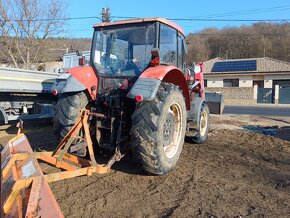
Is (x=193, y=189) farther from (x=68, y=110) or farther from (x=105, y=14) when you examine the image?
(x=105, y=14)

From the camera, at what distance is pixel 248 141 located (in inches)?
328

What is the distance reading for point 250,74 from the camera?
39719 millimetres

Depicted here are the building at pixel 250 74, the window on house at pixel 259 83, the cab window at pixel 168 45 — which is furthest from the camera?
the window on house at pixel 259 83

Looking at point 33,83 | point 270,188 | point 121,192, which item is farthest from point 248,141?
point 33,83

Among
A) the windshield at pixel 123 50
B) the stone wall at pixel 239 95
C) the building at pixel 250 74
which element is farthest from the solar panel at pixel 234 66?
the windshield at pixel 123 50

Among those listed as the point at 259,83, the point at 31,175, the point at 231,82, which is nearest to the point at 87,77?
the point at 31,175

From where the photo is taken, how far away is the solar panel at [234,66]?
4138cm

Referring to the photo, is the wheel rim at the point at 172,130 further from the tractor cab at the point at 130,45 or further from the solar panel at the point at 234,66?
the solar panel at the point at 234,66

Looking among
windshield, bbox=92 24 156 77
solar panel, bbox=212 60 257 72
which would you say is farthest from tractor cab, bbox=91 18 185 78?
solar panel, bbox=212 60 257 72

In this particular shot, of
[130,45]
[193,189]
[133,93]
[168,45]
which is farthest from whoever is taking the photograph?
[168,45]

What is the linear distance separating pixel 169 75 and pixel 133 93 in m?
1.16

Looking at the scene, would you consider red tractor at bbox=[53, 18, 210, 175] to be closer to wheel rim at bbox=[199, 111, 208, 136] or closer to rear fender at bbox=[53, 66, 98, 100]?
rear fender at bbox=[53, 66, 98, 100]

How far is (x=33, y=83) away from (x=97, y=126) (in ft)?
16.8

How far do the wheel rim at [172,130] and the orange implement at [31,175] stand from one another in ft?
2.66
